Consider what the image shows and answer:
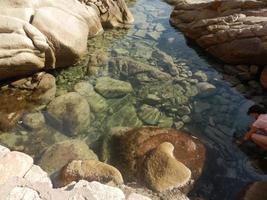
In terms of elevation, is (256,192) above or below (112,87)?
above

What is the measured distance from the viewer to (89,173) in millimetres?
5727

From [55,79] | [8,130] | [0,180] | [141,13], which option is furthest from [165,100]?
[141,13]

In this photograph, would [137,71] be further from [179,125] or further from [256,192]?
[256,192]

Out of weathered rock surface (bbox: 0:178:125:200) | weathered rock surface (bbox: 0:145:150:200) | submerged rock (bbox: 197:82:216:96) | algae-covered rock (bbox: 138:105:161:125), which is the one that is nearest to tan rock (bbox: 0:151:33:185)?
weathered rock surface (bbox: 0:145:150:200)

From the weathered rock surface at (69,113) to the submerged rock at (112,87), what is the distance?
2.11 ft

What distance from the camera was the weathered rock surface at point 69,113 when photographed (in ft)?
24.2

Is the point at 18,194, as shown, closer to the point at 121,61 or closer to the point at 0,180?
the point at 0,180

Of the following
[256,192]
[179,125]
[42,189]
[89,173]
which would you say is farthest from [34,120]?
[256,192]

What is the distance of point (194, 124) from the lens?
763 cm

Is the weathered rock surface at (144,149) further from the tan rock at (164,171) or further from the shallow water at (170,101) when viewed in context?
the shallow water at (170,101)

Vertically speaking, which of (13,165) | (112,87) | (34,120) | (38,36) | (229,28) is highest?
(229,28)

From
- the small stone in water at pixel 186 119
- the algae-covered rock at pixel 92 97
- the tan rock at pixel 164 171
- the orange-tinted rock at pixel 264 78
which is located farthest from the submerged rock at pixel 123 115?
the orange-tinted rock at pixel 264 78

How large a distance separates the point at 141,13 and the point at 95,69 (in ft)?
17.3

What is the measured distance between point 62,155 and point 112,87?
2718 mm
